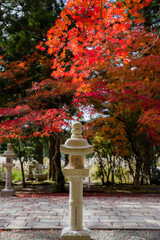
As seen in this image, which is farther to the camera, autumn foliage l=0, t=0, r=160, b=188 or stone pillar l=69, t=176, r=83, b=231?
autumn foliage l=0, t=0, r=160, b=188

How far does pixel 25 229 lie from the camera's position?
14.4 feet

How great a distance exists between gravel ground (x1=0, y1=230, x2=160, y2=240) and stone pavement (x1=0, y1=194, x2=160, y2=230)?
17cm

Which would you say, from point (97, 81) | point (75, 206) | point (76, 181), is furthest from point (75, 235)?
point (97, 81)

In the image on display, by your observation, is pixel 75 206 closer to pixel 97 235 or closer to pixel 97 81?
pixel 97 235

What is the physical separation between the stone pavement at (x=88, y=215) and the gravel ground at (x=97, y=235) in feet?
0.57

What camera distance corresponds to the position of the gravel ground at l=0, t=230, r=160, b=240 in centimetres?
400

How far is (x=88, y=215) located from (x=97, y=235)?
1301 millimetres

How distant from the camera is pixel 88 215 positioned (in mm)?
5445

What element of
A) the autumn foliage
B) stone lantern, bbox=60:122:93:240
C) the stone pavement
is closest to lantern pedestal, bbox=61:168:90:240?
stone lantern, bbox=60:122:93:240

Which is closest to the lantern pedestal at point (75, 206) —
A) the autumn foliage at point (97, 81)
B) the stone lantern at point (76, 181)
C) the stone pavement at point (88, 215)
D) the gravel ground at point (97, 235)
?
the stone lantern at point (76, 181)

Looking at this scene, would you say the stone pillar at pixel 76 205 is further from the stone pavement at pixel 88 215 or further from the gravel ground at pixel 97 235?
the stone pavement at pixel 88 215

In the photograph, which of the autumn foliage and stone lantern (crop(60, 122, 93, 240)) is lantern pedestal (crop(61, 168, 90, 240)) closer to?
stone lantern (crop(60, 122, 93, 240))

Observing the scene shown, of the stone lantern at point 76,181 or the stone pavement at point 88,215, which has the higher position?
the stone lantern at point 76,181

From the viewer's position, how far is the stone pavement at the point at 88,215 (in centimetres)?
466
